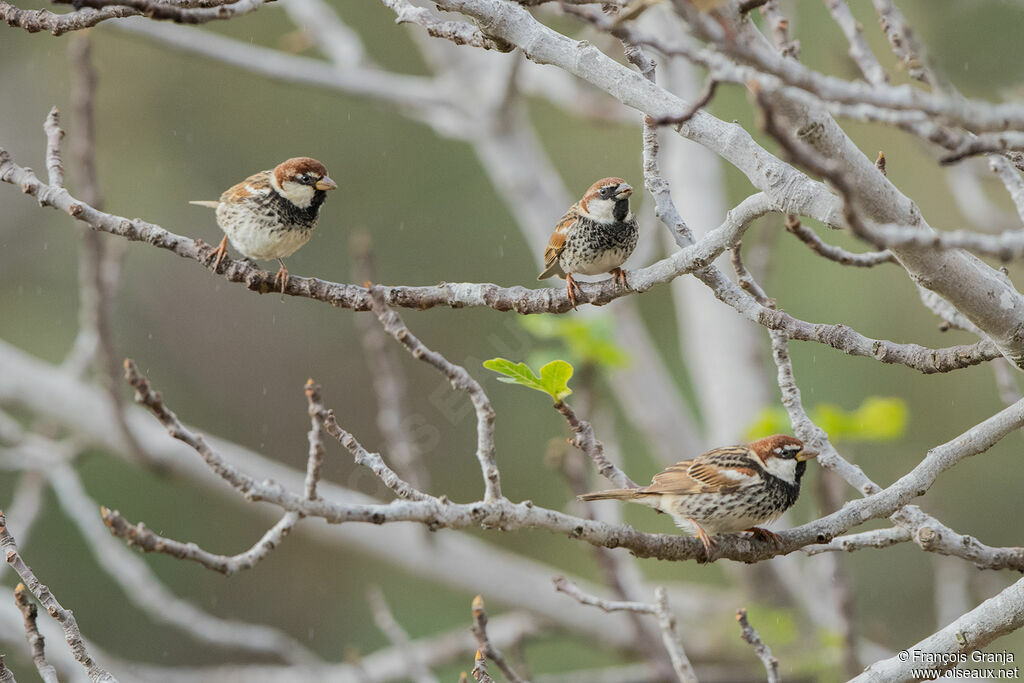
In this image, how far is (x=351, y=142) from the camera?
1253cm

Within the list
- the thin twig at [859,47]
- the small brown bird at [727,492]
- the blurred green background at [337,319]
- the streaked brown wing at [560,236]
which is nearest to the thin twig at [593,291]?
the small brown bird at [727,492]

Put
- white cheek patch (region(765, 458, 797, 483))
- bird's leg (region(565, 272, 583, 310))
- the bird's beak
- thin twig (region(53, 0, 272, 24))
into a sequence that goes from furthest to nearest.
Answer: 1. white cheek patch (region(765, 458, 797, 483))
2. the bird's beak
3. bird's leg (region(565, 272, 583, 310))
4. thin twig (region(53, 0, 272, 24))

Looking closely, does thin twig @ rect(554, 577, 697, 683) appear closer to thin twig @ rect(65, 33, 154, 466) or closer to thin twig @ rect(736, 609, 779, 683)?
thin twig @ rect(736, 609, 779, 683)

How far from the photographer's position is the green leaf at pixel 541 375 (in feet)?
7.80

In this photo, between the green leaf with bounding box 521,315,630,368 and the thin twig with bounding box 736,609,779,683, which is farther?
the green leaf with bounding box 521,315,630,368

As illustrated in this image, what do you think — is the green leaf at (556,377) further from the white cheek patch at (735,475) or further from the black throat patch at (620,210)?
the black throat patch at (620,210)

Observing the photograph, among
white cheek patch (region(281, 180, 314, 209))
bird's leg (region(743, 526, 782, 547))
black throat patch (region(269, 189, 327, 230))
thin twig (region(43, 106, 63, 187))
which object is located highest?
white cheek patch (region(281, 180, 314, 209))

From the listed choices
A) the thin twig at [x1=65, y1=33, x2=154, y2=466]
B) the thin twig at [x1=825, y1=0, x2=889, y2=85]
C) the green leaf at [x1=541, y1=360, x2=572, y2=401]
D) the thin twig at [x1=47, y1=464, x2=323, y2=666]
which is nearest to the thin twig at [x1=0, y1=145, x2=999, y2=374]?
the green leaf at [x1=541, y1=360, x2=572, y2=401]

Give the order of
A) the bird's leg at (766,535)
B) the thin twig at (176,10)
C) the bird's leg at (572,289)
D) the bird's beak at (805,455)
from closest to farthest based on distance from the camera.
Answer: the thin twig at (176,10), the bird's leg at (766,535), the bird's leg at (572,289), the bird's beak at (805,455)

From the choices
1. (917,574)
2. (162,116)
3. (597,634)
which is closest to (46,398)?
(597,634)

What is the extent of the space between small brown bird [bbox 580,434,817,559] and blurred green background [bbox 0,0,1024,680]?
20.6ft

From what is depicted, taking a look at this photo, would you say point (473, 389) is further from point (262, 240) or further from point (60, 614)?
point (262, 240)

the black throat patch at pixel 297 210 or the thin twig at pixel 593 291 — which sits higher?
the black throat patch at pixel 297 210

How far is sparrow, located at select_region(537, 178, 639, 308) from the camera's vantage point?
354 centimetres
